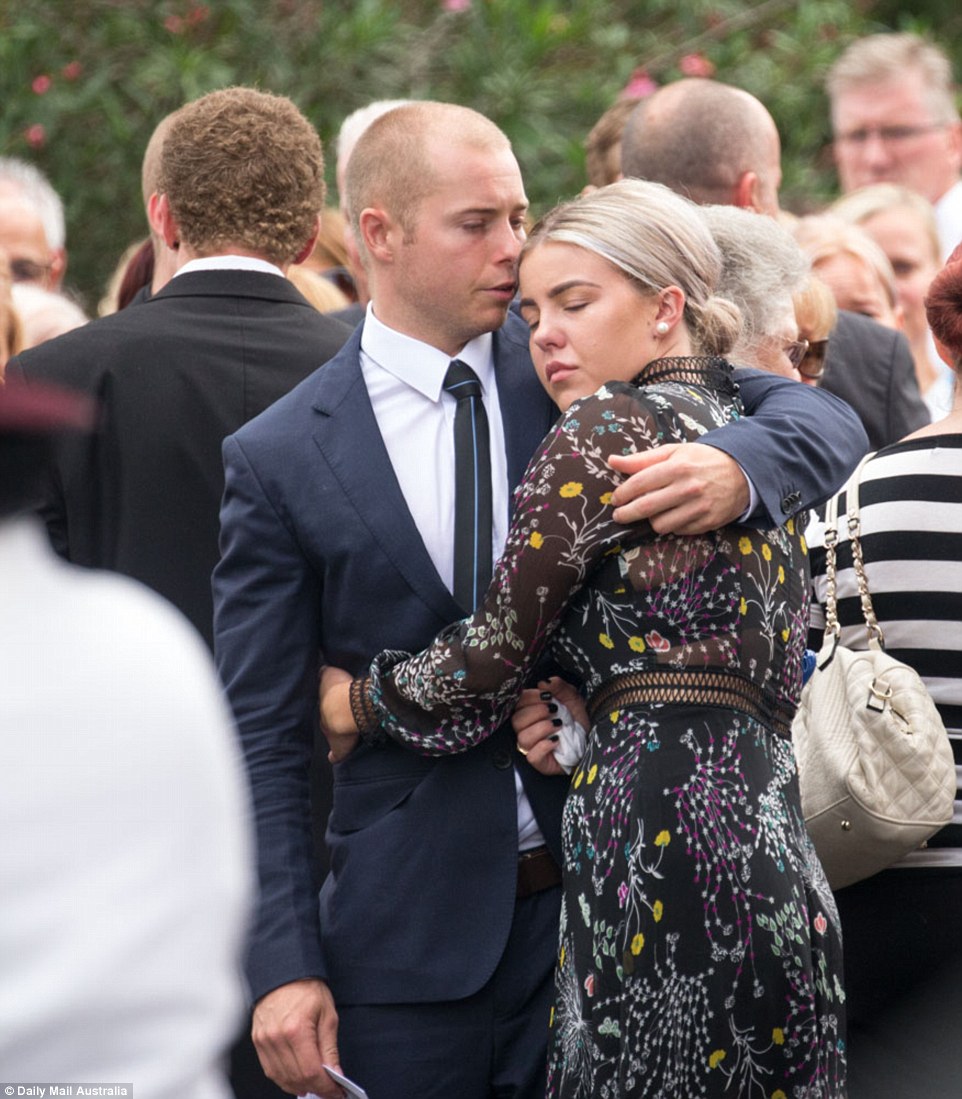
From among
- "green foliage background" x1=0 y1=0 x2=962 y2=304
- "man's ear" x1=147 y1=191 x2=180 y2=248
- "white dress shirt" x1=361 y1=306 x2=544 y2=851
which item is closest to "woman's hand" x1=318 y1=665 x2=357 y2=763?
"white dress shirt" x1=361 y1=306 x2=544 y2=851

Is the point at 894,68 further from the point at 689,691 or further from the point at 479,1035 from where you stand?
the point at 479,1035

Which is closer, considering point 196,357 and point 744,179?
point 196,357

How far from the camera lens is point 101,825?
1.26 meters

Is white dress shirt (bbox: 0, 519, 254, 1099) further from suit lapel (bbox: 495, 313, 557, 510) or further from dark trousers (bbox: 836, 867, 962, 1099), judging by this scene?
dark trousers (bbox: 836, 867, 962, 1099)

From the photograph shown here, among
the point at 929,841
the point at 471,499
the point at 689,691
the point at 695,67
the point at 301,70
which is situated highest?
the point at 301,70

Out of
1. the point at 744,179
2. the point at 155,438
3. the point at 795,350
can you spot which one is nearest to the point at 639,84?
the point at 744,179

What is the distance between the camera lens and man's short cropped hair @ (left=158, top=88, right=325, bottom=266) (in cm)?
361

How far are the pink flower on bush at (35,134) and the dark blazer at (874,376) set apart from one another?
15.0 ft

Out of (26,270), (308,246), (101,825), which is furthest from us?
(26,270)

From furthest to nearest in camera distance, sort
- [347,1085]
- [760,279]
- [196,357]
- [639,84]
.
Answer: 1. [639,84]
2. [196,357]
3. [760,279]
4. [347,1085]

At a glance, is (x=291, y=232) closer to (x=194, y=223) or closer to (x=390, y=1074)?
(x=194, y=223)

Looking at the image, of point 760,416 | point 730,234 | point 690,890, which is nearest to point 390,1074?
point 690,890

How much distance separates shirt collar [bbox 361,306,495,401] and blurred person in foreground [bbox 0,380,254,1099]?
63.4 inches

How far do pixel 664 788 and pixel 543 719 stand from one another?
1.03 feet
